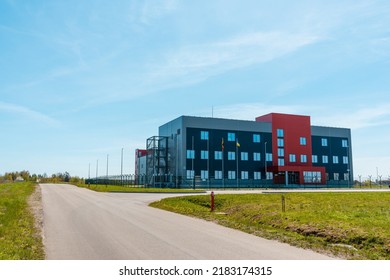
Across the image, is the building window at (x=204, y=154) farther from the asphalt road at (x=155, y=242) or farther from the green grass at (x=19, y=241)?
the green grass at (x=19, y=241)

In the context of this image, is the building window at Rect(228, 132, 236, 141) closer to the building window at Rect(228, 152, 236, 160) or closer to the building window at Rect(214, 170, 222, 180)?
the building window at Rect(228, 152, 236, 160)

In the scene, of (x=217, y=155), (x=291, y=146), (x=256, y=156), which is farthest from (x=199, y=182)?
(x=291, y=146)

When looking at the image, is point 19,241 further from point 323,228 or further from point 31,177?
point 31,177

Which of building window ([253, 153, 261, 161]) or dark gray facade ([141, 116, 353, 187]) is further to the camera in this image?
building window ([253, 153, 261, 161])

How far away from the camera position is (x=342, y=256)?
8711 millimetres

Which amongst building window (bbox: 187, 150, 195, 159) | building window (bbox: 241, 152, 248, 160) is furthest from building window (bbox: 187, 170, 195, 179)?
building window (bbox: 241, 152, 248, 160)

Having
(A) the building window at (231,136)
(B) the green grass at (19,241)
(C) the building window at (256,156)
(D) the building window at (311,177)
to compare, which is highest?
(A) the building window at (231,136)

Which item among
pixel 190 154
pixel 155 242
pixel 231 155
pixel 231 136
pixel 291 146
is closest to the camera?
pixel 155 242

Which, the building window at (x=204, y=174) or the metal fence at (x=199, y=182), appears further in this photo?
the building window at (x=204, y=174)

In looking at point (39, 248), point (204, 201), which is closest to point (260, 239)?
point (39, 248)

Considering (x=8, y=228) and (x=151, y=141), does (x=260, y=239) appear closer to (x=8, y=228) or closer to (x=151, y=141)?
(x=8, y=228)

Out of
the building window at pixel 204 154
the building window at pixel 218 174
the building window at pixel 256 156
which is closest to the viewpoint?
the building window at pixel 204 154

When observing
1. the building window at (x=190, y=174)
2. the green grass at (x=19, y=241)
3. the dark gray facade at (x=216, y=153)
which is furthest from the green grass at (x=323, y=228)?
the building window at (x=190, y=174)
